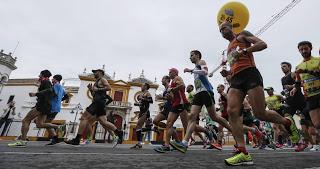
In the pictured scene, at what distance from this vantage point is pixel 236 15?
4430mm

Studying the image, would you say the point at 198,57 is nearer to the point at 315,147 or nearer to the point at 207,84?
the point at 207,84

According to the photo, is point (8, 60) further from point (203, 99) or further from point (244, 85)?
point (244, 85)

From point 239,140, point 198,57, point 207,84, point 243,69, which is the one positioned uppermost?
point 198,57

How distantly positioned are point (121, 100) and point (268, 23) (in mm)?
45004

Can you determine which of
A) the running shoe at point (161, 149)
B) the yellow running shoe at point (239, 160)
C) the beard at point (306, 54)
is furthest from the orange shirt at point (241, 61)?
the running shoe at point (161, 149)

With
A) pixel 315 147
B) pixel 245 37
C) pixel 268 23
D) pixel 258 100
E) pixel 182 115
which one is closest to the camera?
pixel 258 100

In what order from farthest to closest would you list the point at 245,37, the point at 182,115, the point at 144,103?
the point at 144,103
the point at 182,115
the point at 245,37

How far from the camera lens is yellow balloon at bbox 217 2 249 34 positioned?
4.40 meters

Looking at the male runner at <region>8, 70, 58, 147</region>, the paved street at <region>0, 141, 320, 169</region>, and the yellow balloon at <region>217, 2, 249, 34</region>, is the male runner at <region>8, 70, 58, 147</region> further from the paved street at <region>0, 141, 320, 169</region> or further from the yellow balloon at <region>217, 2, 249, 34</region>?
the yellow balloon at <region>217, 2, 249, 34</region>

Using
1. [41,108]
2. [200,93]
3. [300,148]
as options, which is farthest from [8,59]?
[300,148]

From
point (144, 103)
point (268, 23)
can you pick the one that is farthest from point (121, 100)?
point (268, 23)

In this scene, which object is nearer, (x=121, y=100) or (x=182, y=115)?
(x=182, y=115)

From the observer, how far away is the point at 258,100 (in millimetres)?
3123

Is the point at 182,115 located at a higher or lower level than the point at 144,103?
lower
